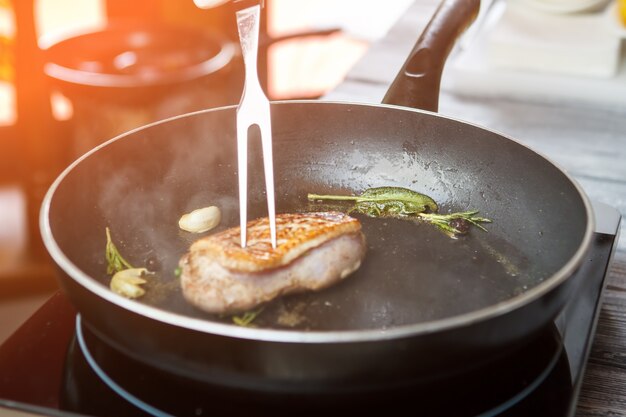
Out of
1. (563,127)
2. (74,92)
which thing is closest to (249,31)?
(563,127)

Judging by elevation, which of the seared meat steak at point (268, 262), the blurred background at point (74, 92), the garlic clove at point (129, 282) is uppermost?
the seared meat steak at point (268, 262)

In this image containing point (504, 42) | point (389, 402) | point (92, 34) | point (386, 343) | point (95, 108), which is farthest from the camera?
point (92, 34)

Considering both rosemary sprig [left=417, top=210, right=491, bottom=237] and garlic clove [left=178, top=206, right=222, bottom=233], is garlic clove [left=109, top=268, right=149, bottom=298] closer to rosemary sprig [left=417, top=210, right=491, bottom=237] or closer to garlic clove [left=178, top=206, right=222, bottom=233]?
garlic clove [left=178, top=206, right=222, bottom=233]

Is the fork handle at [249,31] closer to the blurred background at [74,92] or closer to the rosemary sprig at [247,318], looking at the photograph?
the rosemary sprig at [247,318]

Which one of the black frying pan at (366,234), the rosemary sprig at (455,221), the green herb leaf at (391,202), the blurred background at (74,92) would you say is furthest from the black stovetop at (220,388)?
the blurred background at (74,92)

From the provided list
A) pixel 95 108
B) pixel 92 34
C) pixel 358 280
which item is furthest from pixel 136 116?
pixel 358 280

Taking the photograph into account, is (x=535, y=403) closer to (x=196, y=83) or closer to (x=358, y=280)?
(x=358, y=280)
